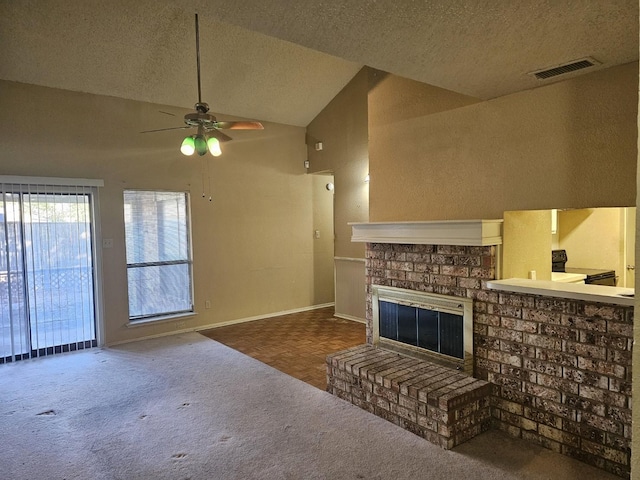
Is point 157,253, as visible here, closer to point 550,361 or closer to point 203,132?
point 203,132

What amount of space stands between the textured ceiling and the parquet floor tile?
8.98 feet

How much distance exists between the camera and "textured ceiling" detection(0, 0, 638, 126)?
69.2 inches

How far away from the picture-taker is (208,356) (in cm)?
454

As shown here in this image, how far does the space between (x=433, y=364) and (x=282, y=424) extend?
3.98 feet

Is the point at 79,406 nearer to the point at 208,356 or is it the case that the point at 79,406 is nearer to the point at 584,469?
the point at 208,356

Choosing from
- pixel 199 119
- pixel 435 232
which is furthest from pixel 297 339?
pixel 199 119

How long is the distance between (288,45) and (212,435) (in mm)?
4251

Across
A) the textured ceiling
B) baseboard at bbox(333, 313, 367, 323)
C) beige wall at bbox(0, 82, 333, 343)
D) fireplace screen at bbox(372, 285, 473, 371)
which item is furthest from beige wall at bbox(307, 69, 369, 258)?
fireplace screen at bbox(372, 285, 473, 371)

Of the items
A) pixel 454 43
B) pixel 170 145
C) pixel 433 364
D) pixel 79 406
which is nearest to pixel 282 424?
pixel 433 364

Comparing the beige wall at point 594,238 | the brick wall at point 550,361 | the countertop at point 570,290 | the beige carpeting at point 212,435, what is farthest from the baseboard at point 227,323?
the countertop at point 570,290

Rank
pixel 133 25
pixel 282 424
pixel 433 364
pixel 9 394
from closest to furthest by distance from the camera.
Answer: pixel 282 424 → pixel 433 364 → pixel 9 394 → pixel 133 25

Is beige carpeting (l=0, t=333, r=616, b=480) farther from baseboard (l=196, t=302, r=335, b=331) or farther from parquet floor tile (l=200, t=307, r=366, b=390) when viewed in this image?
baseboard (l=196, t=302, r=335, b=331)

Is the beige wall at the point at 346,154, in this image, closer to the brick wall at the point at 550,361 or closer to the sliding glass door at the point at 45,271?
the brick wall at the point at 550,361

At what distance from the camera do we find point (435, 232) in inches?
122
